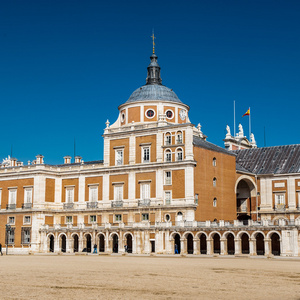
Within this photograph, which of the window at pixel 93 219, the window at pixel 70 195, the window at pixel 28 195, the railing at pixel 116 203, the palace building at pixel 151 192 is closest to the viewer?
the palace building at pixel 151 192

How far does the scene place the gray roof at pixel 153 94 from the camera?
2992 inches

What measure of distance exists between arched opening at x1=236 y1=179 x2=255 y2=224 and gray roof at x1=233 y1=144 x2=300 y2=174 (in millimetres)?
2255

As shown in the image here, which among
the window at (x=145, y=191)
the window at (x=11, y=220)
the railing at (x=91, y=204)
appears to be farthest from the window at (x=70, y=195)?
the window at (x=145, y=191)

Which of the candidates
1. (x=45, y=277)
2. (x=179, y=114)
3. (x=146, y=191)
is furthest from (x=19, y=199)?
(x=45, y=277)

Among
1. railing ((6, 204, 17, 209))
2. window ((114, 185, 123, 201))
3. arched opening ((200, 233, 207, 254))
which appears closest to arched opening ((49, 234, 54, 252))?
railing ((6, 204, 17, 209))

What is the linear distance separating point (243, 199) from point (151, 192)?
54.1 ft

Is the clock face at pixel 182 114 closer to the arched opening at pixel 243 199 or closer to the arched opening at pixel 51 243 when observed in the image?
the arched opening at pixel 243 199

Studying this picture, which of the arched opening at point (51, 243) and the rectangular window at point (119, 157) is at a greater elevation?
the rectangular window at point (119, 157)

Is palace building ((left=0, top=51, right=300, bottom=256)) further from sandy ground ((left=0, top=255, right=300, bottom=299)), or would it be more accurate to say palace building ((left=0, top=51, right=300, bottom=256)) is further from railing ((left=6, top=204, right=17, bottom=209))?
sandy ground ((left=0, top=255, right=300, bottom=299))

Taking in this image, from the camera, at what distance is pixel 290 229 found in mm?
54438

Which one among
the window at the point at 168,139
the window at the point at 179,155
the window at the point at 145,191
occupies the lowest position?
the window at the point at 145,191

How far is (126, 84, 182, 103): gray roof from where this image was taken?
249ft

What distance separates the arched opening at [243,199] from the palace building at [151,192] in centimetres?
14

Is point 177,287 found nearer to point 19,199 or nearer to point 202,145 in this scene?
point 202,145
